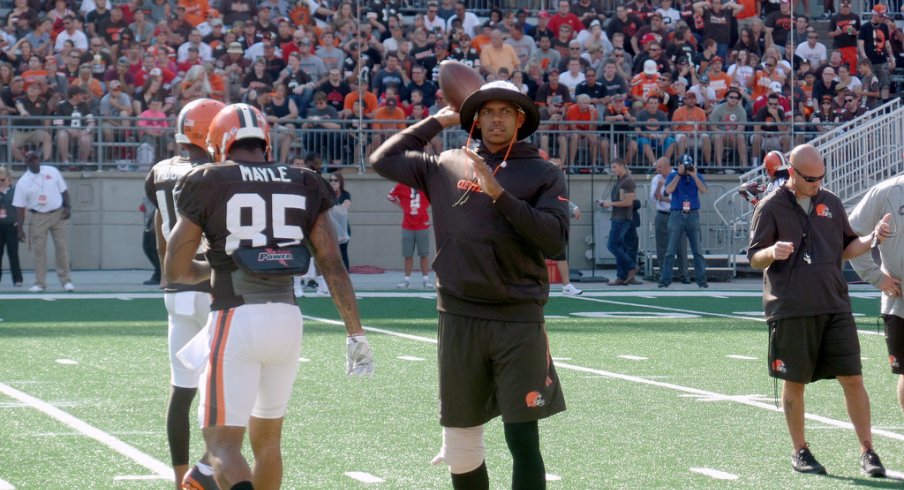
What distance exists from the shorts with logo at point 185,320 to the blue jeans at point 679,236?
13.7 m

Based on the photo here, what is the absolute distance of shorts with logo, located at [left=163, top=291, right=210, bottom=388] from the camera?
5961 mm

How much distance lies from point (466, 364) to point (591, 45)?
64.2ft

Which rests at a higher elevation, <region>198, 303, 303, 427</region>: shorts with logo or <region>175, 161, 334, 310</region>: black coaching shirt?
<region>175, 161, 334, 310</region>: black coaching shirt

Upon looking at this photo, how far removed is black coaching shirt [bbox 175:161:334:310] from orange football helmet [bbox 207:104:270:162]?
0.13 meters

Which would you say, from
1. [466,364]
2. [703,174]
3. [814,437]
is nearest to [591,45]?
[703,174]

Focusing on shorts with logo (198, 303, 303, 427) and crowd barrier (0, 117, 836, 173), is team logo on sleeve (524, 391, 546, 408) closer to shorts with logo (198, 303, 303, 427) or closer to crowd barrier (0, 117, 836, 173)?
shorts with logo (198, 303, 303, 427)

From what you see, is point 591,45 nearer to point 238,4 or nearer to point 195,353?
point 238,4

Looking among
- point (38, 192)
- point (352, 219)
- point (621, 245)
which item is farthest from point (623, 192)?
point (38, 192)

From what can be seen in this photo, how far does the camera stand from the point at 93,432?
8.02m

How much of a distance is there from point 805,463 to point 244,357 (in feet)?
10.9

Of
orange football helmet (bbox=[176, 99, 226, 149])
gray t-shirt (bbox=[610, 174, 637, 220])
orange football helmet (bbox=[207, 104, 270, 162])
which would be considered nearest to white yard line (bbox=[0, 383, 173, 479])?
orange football helmet (bbox=[176, 99, 226, 149])

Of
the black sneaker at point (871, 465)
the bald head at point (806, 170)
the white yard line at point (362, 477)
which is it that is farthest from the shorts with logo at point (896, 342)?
the white yard line at point (362, 477)

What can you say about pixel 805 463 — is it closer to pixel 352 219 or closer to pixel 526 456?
pixel 526 456

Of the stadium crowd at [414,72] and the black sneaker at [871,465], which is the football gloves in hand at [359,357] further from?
the stadium crowd at [414,72]
